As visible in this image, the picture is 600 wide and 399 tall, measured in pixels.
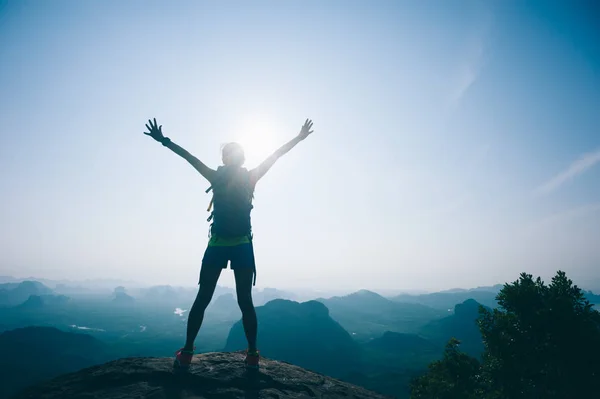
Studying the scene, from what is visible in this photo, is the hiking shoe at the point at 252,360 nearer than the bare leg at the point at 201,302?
No

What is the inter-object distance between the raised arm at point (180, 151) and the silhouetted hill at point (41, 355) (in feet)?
393

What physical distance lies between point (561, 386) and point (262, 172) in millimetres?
15905

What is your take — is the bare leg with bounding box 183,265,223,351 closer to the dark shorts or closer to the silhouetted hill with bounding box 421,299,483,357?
the dark shorts

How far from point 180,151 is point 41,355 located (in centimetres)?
15882

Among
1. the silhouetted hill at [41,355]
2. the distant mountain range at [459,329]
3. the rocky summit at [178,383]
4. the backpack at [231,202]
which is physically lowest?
the distant mountain range at [459,329]

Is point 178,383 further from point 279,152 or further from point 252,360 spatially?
point 279,152

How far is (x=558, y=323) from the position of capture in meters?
12.8

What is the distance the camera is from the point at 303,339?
13638cm

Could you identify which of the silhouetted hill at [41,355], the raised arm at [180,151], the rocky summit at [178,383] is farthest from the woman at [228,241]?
the silhouetted hill at [41,355]

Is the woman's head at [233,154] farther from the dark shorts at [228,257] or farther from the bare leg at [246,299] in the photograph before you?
the bare leg at [246,299]

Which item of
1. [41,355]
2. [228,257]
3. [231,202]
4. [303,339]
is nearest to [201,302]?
[228,257]

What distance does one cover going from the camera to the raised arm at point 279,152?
558 centimetres

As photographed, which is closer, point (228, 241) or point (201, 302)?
point (201, 302)

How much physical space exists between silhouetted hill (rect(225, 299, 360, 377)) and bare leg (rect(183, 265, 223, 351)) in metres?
119
